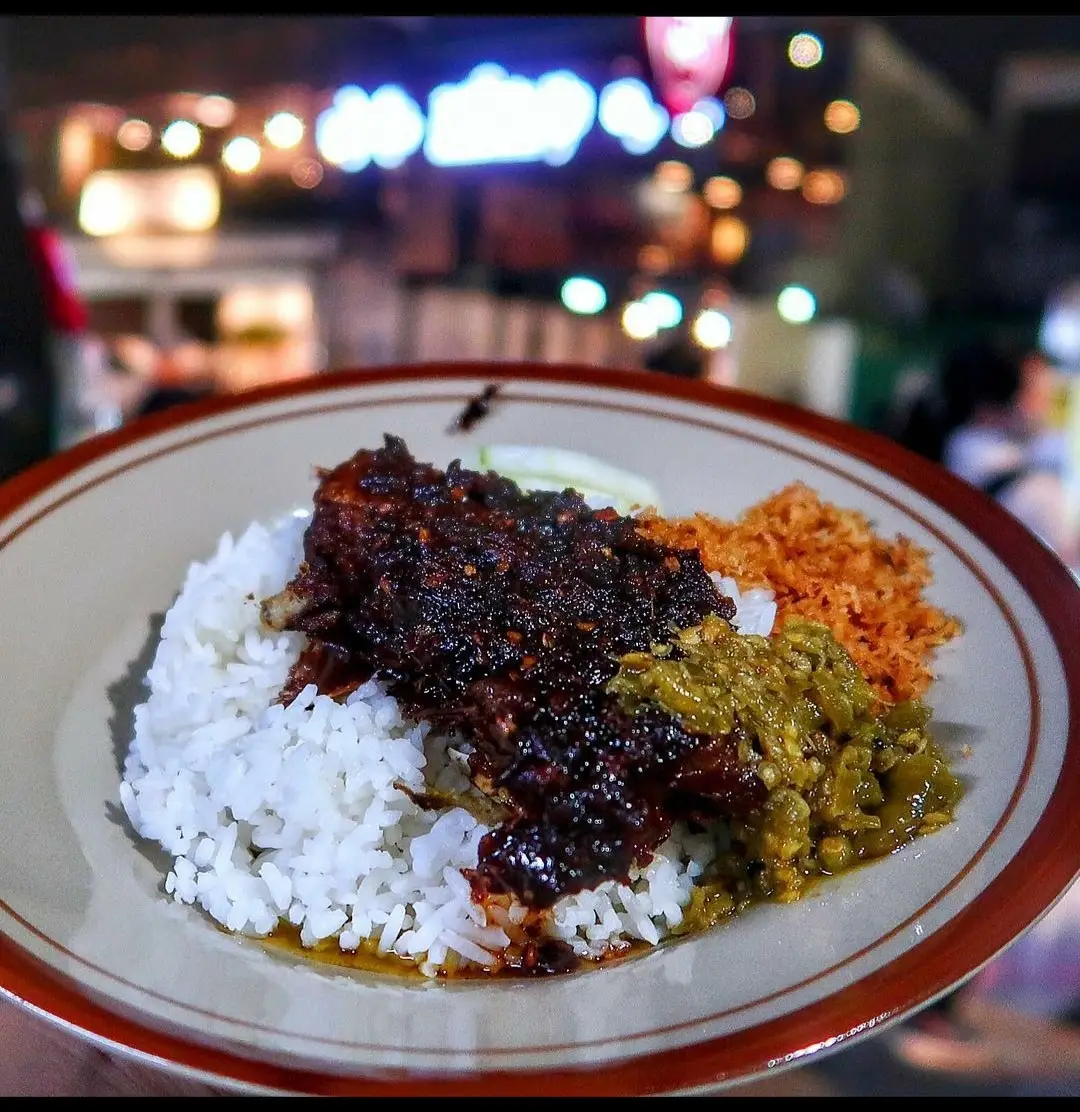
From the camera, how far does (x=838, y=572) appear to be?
233 cm

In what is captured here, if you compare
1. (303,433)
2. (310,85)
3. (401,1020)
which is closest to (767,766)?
(401,1020)

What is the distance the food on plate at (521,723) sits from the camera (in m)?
1.77

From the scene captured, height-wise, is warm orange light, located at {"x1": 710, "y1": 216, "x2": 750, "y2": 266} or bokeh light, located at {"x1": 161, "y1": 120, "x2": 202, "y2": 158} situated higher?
bokeh light, located at {"x1": 161, "y1": 120, "x2": 202, "y2": 158}

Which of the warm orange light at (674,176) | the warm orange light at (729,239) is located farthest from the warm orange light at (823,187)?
the warm orange light at (674,176)

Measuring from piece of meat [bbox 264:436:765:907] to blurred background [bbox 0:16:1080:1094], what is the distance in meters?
5.12

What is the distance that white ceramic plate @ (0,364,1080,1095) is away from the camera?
139cm

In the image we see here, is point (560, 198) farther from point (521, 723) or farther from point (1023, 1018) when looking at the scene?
point (521, 723)

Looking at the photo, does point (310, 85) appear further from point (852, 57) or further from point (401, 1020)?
point (401, 1020)

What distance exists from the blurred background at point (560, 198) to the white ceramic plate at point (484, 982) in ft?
15.0

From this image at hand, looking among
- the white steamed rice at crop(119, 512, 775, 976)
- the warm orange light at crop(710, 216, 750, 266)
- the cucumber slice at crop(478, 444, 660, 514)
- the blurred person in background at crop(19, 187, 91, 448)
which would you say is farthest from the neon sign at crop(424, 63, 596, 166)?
the white steamed rice at crop(119, 512, 775, 976)

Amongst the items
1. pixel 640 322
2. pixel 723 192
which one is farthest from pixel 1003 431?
pixel 723 192

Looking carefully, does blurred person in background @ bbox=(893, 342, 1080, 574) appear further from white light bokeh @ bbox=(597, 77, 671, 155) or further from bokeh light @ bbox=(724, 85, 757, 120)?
white light bokeh @ bbox=(597, 77, 671, 155)

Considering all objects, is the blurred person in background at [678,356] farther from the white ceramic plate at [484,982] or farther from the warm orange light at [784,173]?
the white ceramic plate at [484,982]
